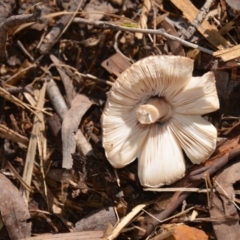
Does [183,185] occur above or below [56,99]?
below

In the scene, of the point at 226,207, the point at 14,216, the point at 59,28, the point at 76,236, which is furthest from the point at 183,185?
the point at 59,28

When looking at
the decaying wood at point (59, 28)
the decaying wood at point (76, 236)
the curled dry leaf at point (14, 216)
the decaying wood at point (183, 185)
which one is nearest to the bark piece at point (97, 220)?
the decaying wood at point (76, 236)

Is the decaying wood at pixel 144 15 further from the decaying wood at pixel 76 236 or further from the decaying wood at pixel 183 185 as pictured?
the decaying wood at pixel 76 236

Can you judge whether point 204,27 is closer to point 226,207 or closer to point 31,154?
point 226,207

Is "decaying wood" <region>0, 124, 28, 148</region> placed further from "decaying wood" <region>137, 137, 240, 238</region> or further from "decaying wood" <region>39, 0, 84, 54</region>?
"decaying wood" <region>137, 137, 240, 238</region>

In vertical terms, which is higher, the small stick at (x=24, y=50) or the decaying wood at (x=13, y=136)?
the small stick at (x=24, y=50)

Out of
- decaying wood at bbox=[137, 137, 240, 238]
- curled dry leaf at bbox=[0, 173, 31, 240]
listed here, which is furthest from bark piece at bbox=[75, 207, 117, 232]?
curled dry leaf at bbox=[0, 173, 31, 240]

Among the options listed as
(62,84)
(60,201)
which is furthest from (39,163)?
(62,84)
